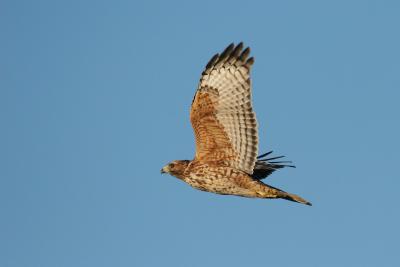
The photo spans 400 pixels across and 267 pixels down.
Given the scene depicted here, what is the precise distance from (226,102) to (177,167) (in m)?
1.60

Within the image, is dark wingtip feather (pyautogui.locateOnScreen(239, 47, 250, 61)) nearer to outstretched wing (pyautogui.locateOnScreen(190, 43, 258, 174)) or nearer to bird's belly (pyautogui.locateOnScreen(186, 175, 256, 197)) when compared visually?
outstretched wing (pyautogui.locateOnScreen(190, 43, 258, 174))

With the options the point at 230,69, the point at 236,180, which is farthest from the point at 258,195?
the point at 230,69

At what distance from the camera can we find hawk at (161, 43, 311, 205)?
13.5 m

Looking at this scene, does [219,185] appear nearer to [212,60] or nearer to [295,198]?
[295,198]

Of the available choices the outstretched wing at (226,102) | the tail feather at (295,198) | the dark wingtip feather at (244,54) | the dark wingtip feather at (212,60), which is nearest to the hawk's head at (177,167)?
the outstretched wing at (226,102)

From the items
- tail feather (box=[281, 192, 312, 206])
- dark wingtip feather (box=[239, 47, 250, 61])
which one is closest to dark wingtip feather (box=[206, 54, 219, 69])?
dark wingtip feather (box=[239, 47, 250, 61])

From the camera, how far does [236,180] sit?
13734 mm

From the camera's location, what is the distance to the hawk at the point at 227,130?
13508mm

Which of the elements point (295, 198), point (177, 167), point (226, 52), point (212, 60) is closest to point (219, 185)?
point (177, 167)

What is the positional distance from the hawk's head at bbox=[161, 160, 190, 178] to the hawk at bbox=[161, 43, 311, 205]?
0.75 feet

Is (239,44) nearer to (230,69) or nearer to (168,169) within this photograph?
(230,69)

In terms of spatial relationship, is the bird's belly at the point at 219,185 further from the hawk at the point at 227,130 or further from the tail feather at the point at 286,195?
the tail feather at the point at 286,195

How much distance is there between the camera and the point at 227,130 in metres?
13.7

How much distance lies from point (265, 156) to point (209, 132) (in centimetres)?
313
